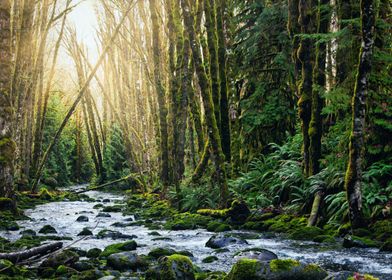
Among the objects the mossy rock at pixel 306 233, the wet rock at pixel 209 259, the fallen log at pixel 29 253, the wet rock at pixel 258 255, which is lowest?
the mossy rock at pixel 306 233

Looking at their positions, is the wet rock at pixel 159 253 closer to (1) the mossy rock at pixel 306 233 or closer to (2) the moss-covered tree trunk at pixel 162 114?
(1) the mossy rock at pixel 306 233

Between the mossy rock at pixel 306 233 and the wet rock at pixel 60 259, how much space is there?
4471 mm

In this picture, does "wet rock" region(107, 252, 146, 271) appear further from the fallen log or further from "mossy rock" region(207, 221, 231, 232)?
"mossy rock" region(207, 221, 231, 232)

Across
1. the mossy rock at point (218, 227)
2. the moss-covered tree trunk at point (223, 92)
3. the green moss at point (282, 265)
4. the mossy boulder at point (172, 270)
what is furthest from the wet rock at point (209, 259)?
the moss-covered tree trunk at point (223, 92)

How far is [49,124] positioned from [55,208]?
60.4ft

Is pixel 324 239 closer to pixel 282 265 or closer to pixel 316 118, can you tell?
pixel 282 265

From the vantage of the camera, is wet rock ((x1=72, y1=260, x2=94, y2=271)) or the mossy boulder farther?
wet rock ((x1=72, y1=260, x2=94, y2=271))

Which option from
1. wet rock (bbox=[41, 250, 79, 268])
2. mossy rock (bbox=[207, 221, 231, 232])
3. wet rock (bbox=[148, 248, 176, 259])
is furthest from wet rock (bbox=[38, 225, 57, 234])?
wet rock (bbox=[41, 250, 79, 268])

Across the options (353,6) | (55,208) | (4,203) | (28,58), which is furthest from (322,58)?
(28,58)

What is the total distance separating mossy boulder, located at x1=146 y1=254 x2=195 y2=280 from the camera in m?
5.44

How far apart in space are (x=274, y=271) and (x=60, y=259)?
9.78 feet

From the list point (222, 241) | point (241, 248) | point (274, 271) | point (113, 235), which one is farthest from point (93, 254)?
point (274, 271)

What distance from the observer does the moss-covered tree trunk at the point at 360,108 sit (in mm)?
8172

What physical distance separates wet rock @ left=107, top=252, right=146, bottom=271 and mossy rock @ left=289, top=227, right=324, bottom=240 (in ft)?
11.9
